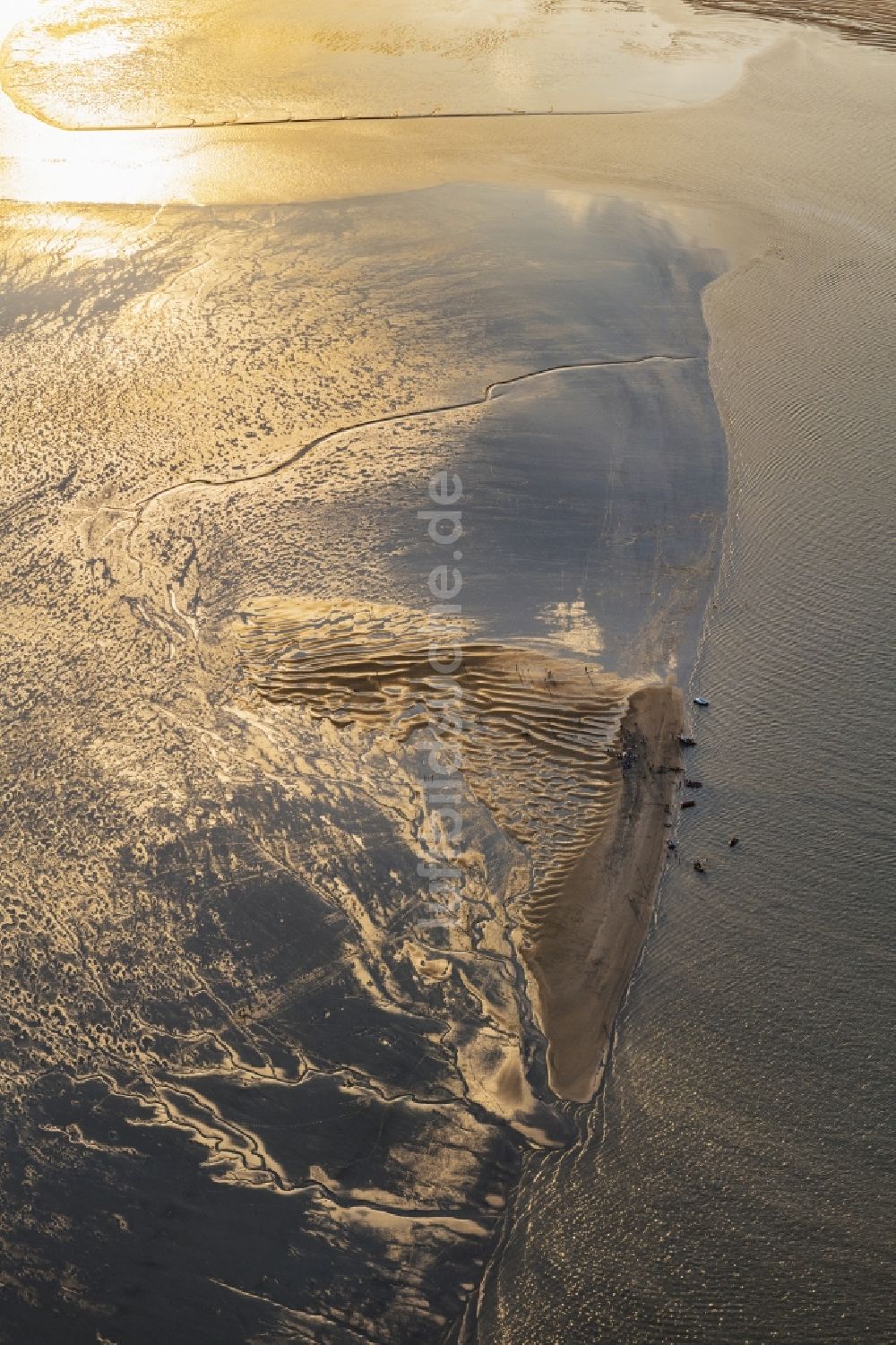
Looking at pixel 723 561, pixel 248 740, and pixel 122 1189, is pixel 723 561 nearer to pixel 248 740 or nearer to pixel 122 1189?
pixel 248 740

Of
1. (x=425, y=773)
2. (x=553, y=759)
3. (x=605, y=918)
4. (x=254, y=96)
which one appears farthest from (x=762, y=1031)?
(x=254, y=96)

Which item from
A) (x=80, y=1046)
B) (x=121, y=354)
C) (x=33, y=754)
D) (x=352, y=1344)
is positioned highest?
(x=121, y=354)

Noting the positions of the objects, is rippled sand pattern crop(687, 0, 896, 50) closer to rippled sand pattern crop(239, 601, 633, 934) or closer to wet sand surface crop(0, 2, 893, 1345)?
wet sand surface crop(0, 2, 893, 1345)

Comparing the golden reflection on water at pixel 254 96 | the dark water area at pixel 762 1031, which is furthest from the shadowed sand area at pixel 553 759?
the golden reflection on water at pixel 254 96

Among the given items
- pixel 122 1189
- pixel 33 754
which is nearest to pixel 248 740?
pixel 33 754

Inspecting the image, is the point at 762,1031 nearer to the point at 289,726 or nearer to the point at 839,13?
the point at 289,726

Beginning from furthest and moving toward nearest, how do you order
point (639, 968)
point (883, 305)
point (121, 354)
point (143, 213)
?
point (143, 213) → point (883, 305) → point (121, 354) → point (639, 968)

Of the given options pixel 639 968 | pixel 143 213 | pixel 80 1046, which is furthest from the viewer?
pixel 143 213
